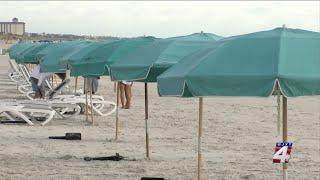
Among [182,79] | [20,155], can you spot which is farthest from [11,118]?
[182,79]

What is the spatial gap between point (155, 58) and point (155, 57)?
0.11ft

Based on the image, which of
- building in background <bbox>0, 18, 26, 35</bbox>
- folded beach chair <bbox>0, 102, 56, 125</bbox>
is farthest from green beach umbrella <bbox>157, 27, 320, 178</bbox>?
building in background <bbox>0, 18, 26, 35</bbox>

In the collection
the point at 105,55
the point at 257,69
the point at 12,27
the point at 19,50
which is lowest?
the point at 257,69

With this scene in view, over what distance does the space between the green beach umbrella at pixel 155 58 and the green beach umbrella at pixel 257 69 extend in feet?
6.65

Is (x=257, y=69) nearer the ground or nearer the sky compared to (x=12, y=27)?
nearer the ground

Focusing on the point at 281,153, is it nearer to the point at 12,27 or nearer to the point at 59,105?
the point at 59,105

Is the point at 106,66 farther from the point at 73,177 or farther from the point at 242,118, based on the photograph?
the point at 242,118

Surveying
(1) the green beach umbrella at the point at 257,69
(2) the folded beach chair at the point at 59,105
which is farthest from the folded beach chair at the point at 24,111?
(1) the green beach umbrella at the point at 257,69

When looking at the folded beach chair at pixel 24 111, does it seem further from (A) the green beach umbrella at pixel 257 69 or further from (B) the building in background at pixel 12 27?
(B) the building in background at pixel 12 27

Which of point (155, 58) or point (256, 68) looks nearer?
point (256, 68)

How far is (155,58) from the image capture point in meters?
8.76

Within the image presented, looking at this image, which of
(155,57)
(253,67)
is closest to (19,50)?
(155,57)

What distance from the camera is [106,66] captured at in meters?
10.7

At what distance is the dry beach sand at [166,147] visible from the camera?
9.27 meters
